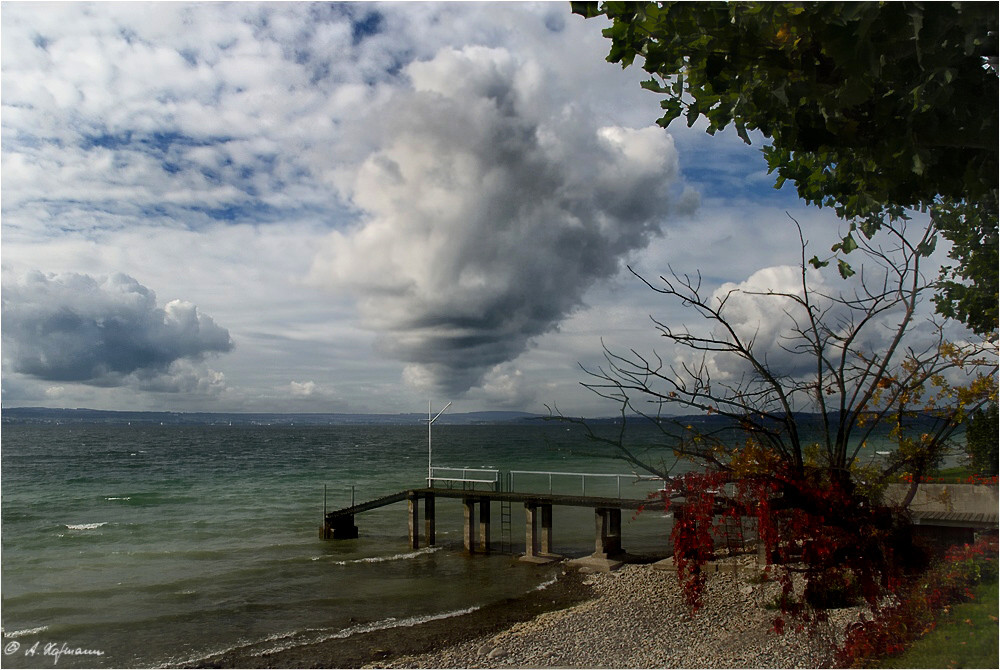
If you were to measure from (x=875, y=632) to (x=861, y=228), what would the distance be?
5.96 metres

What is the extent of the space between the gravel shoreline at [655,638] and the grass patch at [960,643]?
212 centimetres

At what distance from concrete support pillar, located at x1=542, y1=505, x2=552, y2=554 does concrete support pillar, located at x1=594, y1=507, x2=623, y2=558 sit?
6.88 feet

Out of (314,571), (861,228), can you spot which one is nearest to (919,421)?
(861,228)

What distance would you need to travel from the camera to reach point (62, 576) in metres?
24.5

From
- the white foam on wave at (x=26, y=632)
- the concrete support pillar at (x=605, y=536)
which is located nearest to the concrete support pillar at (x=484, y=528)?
the concrete support pillar at (x=605, y=536)

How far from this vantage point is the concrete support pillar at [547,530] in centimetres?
2467

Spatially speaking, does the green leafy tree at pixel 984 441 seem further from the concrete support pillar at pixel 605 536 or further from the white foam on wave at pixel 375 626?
the white foam on wave at pixel 375 626

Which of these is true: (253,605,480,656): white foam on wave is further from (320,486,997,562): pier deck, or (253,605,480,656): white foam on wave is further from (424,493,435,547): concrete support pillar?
(424,493,435,547): concrete support pillar

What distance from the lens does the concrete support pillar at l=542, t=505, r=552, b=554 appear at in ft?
80.9

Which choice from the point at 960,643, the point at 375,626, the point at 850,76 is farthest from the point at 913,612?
the point at 375,626

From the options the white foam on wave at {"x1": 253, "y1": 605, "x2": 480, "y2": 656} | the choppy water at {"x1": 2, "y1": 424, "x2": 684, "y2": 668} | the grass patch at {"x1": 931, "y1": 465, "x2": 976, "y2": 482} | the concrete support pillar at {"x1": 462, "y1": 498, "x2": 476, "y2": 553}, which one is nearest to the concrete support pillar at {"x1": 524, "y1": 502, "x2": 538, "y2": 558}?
the choppy water at {"x1": 2, "y1": 424, "x2": 684, "y2": 668}

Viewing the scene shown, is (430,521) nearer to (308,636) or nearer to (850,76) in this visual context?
(308,636)

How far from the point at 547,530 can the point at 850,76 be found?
20906mm

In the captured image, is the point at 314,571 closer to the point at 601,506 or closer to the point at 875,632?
the point at 601,506
